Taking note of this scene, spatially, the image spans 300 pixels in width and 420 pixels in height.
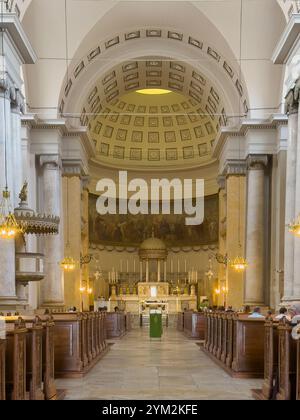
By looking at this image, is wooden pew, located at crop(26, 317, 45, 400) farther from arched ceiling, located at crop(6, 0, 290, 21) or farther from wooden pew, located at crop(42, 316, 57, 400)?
arched ceiling, located at crop(6, 0, 290, 21)

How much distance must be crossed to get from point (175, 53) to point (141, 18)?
252 centimetres

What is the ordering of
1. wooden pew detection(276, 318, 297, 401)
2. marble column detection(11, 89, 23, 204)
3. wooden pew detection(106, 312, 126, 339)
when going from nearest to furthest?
wooden pew detection(276, 318, 297, 401) < marble column detection(11, 89, 23, 204) < wooden pew detection(106, 312, 126, 339)

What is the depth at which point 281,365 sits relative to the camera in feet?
29.2

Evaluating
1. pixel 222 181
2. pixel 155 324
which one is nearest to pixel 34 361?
pixel 155 324

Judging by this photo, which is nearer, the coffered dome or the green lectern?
the green lectern

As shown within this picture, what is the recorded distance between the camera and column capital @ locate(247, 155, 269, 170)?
2512 centimetres

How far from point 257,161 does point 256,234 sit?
2677 mm

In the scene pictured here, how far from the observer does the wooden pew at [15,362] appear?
7.71m

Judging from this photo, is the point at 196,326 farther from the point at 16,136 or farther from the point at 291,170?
the point at 16,136

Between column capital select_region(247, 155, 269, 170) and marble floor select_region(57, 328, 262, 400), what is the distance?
10.1 m

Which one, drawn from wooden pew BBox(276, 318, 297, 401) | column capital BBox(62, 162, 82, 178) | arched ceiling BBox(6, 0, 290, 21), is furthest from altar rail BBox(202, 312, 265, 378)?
column capital BBox(62, 162, 82, 178)

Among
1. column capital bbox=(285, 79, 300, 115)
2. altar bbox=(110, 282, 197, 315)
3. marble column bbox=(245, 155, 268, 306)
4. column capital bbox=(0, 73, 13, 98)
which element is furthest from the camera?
altar bbox=(110, 282, 197, 315)

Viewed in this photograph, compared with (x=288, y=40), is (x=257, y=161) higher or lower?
lower

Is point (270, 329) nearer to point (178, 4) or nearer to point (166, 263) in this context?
point (178, 4)
